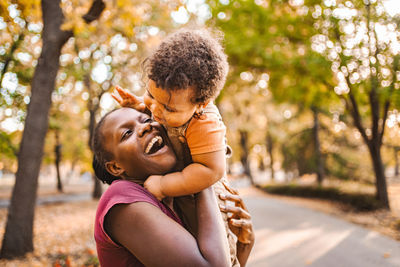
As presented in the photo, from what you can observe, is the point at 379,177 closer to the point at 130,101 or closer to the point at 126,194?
the point at 130,101

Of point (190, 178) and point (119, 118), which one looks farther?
point (119, 118)

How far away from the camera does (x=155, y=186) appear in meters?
1.43

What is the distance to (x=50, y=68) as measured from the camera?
19.5 ft

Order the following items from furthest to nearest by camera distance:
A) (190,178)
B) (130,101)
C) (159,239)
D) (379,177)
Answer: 1. (379,177)
2. (130,101)
3. (190,178)
4. (159,239)

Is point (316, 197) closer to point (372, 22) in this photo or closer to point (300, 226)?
point (300, 226)

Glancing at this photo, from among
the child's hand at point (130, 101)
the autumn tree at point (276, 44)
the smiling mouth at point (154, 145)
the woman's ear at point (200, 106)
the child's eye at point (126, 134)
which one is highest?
the autumn tree at point (276, 44)

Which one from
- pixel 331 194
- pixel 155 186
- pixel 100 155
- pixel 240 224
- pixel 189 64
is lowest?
pixel 331 194

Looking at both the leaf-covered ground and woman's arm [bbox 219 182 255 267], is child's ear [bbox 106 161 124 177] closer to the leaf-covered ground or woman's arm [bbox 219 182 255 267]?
woman's arm [bbox 219 182 255 267]

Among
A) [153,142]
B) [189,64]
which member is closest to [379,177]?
[153,142]

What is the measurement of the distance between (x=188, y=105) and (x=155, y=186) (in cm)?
42

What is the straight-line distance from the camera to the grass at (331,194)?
36.9 ft

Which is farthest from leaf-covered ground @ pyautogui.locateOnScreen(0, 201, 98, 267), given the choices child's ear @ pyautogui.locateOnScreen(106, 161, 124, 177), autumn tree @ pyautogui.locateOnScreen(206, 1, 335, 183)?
autumn tree @ pyautogui.locateOnScreen(206, 1, 335, 183)

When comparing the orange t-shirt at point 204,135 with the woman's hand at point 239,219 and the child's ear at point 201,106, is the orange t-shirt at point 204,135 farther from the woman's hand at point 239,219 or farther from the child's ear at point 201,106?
the woman's hand at point 239,219

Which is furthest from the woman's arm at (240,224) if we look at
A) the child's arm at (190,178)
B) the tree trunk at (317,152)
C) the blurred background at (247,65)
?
the tree trunk at (317,152)
